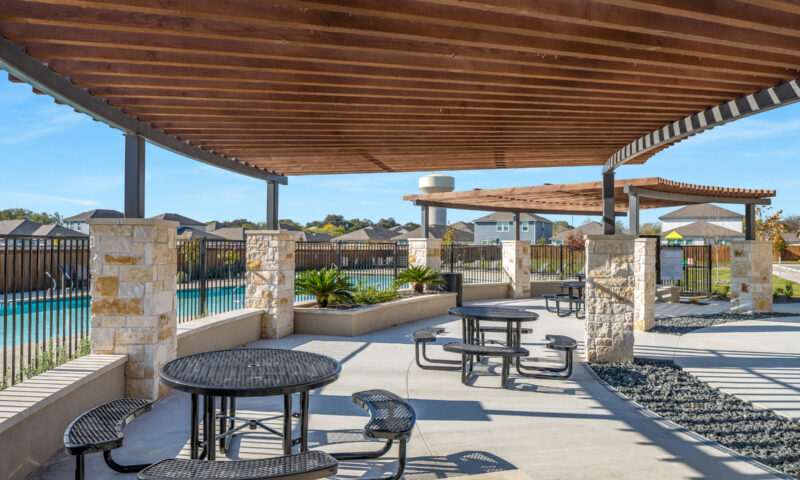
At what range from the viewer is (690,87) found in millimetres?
4426

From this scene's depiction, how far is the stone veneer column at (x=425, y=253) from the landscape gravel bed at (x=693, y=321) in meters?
5.43

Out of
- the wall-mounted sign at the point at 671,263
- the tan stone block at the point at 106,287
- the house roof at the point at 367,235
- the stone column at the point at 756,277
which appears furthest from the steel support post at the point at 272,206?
the house roof at the point at 367,235

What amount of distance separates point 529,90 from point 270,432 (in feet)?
12.2

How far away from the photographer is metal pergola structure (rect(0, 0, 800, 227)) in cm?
307

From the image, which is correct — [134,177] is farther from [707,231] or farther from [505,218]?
[505,218]

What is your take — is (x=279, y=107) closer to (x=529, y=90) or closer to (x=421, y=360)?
(x=529, y=90)

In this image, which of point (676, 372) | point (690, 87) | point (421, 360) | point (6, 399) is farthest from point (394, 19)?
point (676, 372)

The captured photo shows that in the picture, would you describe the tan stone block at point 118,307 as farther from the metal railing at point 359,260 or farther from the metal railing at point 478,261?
the metal railing at point 478,261

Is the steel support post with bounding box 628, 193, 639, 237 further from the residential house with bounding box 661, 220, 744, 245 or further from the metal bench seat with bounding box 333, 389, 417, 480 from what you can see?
the residential house with bounding box 661, 220, 744, 245

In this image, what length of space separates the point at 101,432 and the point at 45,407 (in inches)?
37.9

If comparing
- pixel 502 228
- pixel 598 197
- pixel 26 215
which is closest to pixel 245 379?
pixel 598 197

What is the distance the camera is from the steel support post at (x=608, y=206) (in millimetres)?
7535

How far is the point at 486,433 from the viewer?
4.50m

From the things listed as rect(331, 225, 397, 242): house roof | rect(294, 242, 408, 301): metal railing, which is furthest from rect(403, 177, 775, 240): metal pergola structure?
rect(331, 225, 397, 242): house roof
